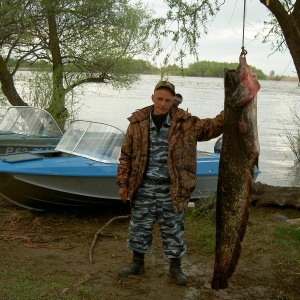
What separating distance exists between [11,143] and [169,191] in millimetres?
5953

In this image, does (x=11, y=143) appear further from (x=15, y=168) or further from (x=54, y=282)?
(x=54, y=282)

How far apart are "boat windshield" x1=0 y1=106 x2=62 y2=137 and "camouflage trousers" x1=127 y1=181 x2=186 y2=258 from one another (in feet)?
20.4

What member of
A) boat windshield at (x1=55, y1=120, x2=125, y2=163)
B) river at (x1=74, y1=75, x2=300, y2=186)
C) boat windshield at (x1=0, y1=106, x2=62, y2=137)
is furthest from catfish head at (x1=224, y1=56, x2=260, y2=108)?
river at (x1=74, y1=75, x2=300, y2=186)

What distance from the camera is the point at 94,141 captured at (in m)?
7.86

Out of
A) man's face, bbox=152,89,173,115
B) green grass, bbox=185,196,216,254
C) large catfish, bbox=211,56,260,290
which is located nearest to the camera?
large catfish, bbox=211,56,260,290

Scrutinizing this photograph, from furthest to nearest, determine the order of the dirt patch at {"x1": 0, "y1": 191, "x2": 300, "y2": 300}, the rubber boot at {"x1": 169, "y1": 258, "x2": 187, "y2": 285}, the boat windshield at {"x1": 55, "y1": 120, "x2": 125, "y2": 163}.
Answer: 1. the boat windshield at {"x1": 55, "y1": 120, "x2": 125, "y2": 163}
2. the rubber boot at {"x1": 169, "y1": 258, "x2": 187, "y2": 285}
3. the dirt patch at {"x1": 0, "y1": 191, "x2": 300, "y2": 300}

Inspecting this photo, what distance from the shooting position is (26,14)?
15.2 meters

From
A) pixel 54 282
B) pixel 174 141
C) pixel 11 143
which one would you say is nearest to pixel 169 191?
pixel 174 141

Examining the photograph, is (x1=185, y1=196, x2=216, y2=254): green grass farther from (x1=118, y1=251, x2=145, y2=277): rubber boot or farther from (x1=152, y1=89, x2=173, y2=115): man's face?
(x1=152, y1=89, x2=173, y2=115): man's face

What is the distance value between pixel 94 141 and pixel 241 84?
14.7 ft

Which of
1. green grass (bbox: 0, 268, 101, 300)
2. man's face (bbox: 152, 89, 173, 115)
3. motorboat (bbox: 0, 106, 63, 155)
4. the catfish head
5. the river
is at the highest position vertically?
the catfish head

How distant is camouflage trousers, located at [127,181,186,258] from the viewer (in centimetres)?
471

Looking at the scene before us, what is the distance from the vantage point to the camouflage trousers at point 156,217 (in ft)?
15.4

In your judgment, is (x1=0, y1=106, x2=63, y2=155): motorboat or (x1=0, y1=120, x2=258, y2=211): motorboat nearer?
(x1=0, y1=120, x2=258, y2=211): motorboat
